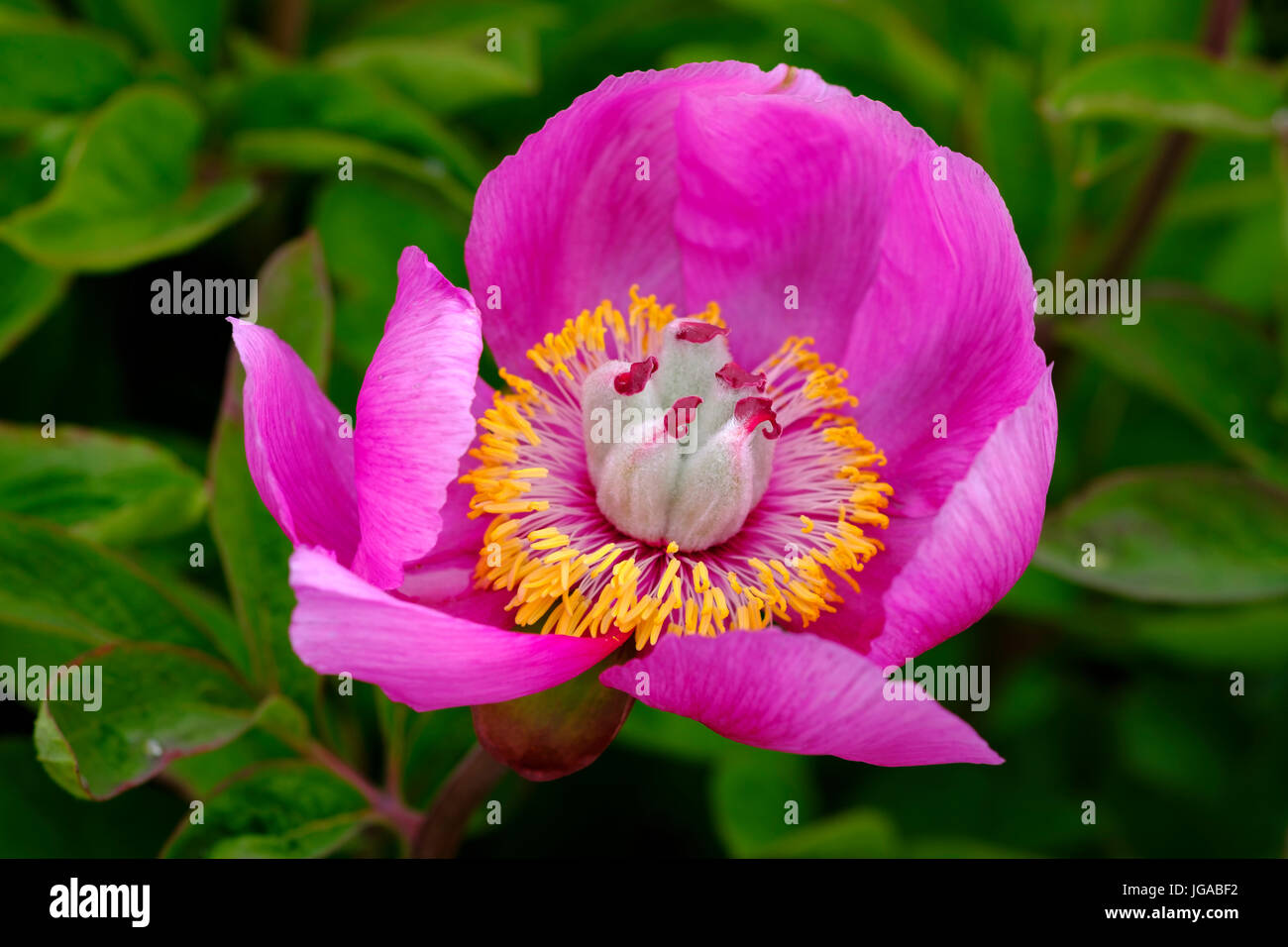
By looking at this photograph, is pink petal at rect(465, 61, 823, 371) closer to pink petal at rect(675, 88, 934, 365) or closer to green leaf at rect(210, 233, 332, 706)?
pink petal at rect(675, 88, 934, 365)

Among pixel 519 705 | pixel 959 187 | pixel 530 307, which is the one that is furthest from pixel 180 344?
pixel 959 187

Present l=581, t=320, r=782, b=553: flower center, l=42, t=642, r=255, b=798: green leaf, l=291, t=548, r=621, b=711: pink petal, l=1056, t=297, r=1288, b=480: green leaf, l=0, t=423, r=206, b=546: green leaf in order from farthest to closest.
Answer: l=1056, t=297, r=1288, b=480: green leaf < l=0, t=423, r=206, b=546: green leaf < l=581, t=320, r=782, b=553: flower center < l=42, t=642, r=255, b=798: green leaf < l=291, t=548, r=621, b=711: pink petal

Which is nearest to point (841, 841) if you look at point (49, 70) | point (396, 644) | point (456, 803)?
point (456, 803)

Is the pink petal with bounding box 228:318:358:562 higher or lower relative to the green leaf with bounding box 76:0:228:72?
lower

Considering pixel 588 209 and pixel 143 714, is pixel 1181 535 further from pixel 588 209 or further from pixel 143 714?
pixel 143 714

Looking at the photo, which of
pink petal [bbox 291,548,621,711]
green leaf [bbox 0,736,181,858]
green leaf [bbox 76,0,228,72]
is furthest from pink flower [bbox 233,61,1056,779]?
green leaf [bbox 76,0,228,72]

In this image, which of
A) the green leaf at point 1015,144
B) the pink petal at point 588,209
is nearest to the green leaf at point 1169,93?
the green leaf at point 1015,144

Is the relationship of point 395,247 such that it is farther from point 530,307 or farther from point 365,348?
point 530,307

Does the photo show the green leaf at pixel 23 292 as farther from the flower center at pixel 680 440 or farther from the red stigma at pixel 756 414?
the red stigma at pixel 756 414
